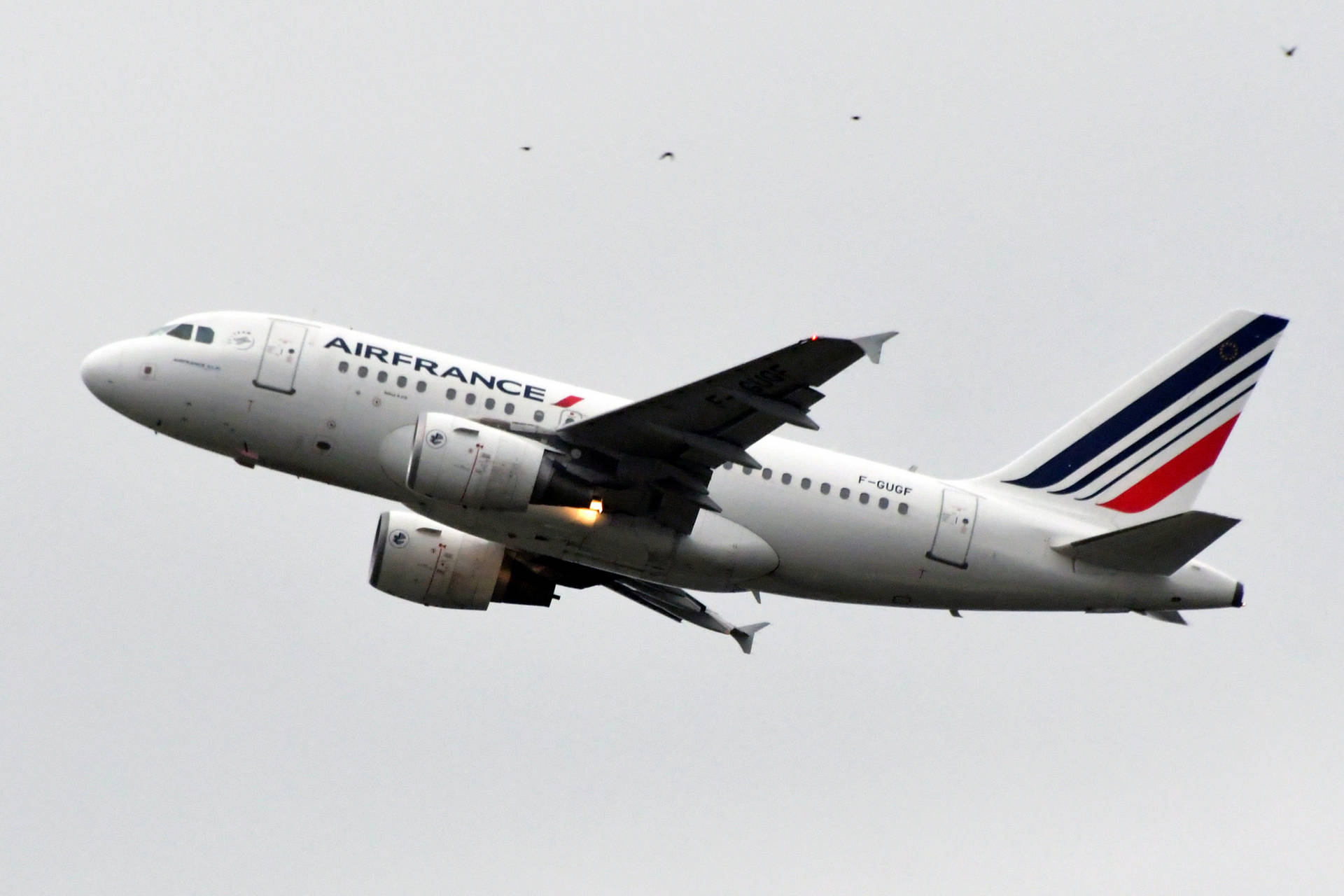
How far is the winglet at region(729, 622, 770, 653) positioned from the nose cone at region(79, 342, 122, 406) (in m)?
15.3

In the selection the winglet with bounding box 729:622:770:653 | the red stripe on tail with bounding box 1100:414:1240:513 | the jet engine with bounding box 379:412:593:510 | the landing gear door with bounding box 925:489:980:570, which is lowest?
the winglet with bounding box 729:622:770:653

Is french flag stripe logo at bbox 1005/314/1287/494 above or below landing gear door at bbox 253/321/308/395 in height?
above

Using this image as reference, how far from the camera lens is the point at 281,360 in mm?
39312

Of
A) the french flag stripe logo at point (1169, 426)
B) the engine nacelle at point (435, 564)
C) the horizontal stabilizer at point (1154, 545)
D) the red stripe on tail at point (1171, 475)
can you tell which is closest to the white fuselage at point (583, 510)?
the horizontal stabilizer at point (1154, 545)

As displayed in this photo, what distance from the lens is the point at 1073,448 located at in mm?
43219

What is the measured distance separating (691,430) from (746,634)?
25.0 feet

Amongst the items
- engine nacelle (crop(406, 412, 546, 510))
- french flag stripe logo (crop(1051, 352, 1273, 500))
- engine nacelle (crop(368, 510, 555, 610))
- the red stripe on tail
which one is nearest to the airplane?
engine nacelle (crop(406, 412, 546, 510))

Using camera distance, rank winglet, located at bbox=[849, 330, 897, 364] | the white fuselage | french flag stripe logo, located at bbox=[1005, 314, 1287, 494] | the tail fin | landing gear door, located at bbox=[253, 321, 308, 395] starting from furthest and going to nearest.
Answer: french flag stripe logo, located at bbox=[1005, 314, 1287, 494] < the tail fin < landing gear door, located at bbox=[253, 321, 308, 395] < the white fuselage < winglet, located at bbox=[849, 330, 897, 364]

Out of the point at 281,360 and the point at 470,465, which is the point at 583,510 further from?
the point at 281,360

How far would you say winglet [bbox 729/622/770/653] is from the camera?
43312 millimetres

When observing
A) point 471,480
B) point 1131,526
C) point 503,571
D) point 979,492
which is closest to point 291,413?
point 471,480

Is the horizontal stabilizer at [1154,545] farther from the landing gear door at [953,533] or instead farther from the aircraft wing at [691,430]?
the aircraft wing at [691,430]

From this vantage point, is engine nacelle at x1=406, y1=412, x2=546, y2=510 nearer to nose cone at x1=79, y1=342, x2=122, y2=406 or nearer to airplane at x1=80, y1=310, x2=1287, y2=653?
airplane at x1=80, y1=310, x2=1287, y2=653

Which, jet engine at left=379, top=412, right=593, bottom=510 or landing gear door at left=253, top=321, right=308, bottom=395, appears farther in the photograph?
landing gear door at left=253, top=321, right=308, bottom=395
